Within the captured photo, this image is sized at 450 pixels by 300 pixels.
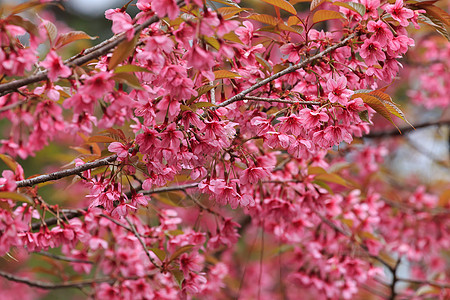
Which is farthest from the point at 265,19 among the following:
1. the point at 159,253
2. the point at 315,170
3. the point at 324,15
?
the point at 159,253

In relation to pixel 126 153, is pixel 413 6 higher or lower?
higher

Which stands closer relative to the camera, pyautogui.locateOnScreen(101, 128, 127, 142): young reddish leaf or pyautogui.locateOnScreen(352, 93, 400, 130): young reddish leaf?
pyautogui.locateOnScreen(352, 93, 400, 130): young reddish leaf

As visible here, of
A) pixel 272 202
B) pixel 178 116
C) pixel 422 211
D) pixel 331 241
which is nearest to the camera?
pixel 178 116

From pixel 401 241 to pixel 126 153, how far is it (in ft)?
8.16

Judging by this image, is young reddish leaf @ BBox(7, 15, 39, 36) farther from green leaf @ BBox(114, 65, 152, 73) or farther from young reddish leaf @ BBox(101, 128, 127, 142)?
young reddish leaf @ BBox(101, 128, 127, 142)

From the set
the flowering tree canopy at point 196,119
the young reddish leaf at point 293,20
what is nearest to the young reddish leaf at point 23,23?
the flowering tree canopy at point 196,119

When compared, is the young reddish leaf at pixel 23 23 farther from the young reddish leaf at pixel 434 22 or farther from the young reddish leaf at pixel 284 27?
the young reddish leaf at pixel 434 22

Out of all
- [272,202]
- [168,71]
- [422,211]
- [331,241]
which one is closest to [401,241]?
[422,211]

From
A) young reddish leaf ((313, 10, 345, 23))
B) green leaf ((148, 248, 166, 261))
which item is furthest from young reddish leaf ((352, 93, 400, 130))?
green leaf ((148, 248, 166, 261))

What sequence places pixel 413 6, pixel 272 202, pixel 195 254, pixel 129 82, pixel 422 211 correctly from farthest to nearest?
1. pixel 422 211
2. pixel 272 202
3. pixel 195 254
4. pixel 413 6
5. pixel 129 82

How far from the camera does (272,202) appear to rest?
185 cm

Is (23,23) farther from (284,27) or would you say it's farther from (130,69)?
(284,27)

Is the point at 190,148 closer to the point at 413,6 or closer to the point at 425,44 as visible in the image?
the point at 413,6

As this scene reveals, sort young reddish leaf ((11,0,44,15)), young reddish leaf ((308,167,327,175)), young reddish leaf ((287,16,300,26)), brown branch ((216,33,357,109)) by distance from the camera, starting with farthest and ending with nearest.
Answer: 1. young reddish leaf ((308,167,327,175))
2. young reddish leaf ((287,16,300,26))
3. brown branch ((216,33,357,109))
4. young reddish leaf ((11,0,44,15))
